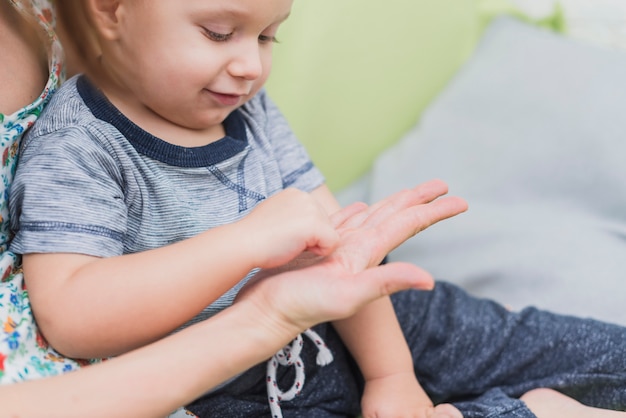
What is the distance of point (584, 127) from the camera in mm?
1272

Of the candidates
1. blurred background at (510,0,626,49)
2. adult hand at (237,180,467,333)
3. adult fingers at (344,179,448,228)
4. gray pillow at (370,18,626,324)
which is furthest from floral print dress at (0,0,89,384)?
blurred background at (510,0,626,49)

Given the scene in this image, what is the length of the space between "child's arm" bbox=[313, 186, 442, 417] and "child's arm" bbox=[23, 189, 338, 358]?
0.24 metres

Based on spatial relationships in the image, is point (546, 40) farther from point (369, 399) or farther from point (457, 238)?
point (369, 399)

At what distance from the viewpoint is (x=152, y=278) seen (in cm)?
69

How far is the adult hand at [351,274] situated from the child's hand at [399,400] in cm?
21

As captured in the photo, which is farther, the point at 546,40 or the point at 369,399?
the point at 546,40

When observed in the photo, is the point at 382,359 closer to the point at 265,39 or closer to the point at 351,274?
the point at 351,274

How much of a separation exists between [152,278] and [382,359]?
0.33 meters

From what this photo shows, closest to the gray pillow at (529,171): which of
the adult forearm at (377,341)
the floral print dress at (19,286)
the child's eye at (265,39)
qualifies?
the adult forearm at (377,341)

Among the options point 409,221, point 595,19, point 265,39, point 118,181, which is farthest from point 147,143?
point 595,19

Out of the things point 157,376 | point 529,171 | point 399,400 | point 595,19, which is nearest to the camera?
point 157,376

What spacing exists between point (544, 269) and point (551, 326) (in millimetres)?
182

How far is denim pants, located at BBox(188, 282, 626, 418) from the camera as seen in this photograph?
0.88 m

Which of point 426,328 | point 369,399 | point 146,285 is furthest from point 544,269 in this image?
point 146,285
